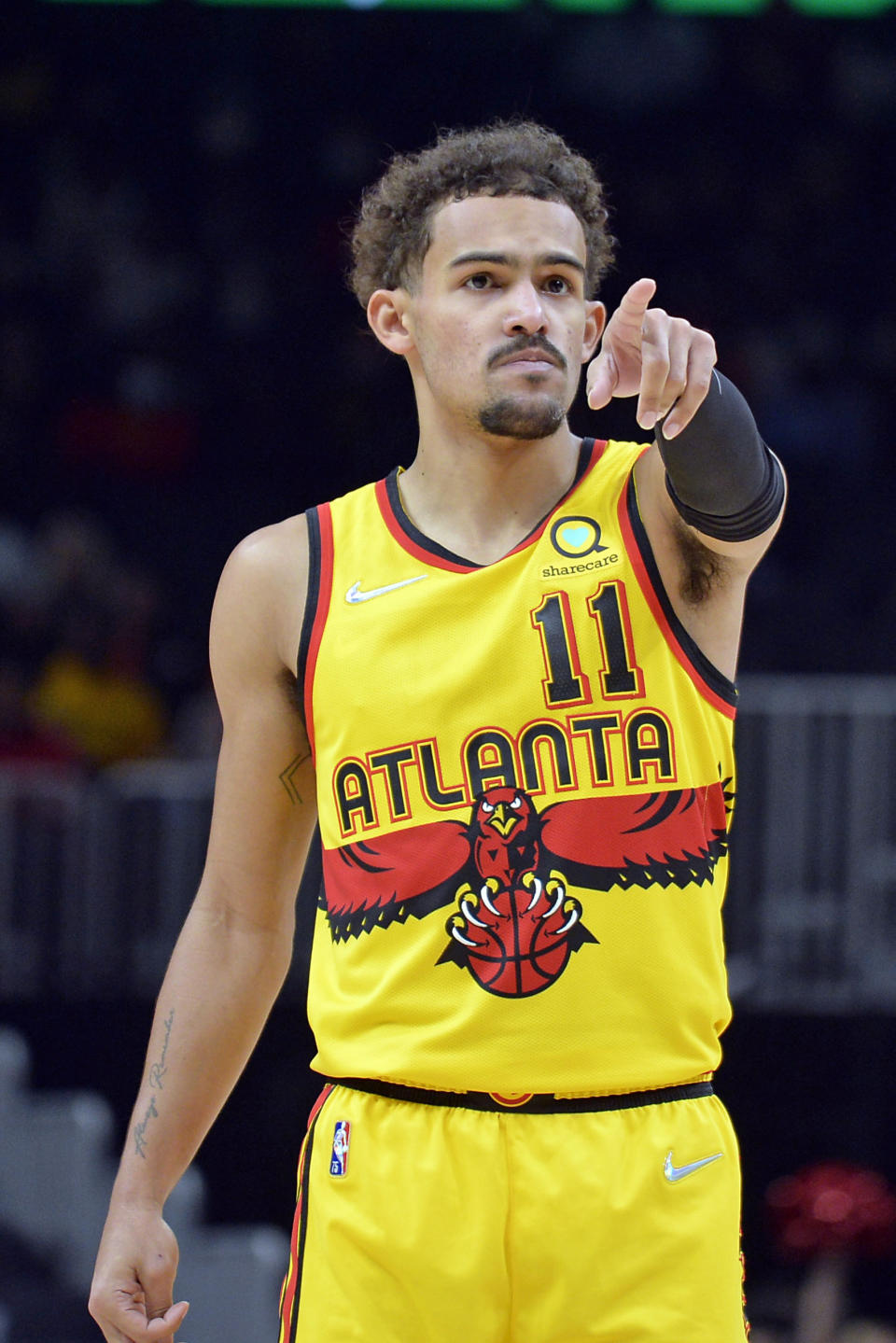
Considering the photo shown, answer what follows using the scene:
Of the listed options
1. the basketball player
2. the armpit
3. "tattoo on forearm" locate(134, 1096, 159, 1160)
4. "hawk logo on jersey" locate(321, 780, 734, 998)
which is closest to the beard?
the basketball player

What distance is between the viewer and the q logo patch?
2.48m

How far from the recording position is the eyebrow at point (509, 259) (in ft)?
8.32

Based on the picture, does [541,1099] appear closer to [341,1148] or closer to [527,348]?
[341,1148]

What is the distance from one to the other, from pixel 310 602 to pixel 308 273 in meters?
8.37

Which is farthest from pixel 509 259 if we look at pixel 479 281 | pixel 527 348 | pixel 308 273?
pixel 308 273

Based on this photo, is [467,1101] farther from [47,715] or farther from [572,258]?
[47,715]

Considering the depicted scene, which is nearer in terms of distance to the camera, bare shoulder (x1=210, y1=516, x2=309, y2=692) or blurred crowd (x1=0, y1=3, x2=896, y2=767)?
bare shoulder (x1=210, y1=516, x2=309, y2=692)

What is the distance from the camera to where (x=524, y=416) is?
2494mm

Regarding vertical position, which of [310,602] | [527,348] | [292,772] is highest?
[527,348]

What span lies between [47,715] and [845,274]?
5.88 metres

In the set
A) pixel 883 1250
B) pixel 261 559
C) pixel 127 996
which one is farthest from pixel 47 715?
pixel 261 559

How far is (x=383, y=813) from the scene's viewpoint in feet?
8.09

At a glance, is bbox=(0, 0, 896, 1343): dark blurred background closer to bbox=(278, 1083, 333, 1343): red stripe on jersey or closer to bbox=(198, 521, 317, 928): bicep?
bbox=(198, 521, 317, 928): bicep

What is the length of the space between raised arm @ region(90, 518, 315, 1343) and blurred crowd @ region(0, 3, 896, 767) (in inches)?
276
